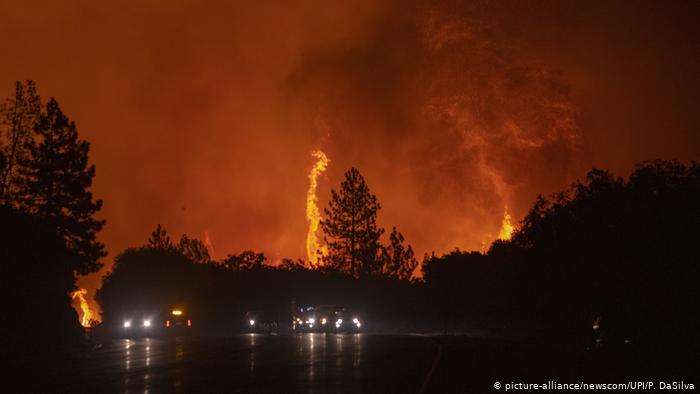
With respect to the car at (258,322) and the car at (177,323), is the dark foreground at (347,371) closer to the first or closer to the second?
the car at (177,323)

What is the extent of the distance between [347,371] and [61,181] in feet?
173

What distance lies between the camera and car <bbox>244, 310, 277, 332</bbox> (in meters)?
69.4

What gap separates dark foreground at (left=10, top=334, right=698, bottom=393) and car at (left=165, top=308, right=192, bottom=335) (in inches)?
1240

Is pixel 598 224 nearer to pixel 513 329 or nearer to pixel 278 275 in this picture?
pixel 513 329

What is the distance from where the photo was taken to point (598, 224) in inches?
2041

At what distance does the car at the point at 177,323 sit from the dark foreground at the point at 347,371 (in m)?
31.5

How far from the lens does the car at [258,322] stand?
6944 centimetres

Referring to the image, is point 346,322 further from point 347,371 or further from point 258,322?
point 347,371

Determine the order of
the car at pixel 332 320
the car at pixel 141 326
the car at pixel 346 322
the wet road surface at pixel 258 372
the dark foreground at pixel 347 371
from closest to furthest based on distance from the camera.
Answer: the wet road surface at pixel 258 372, the dark foreground at pixel 347 371, the car at pixel 141 326, the car at pixel 332 320, the car at pixel 346 322

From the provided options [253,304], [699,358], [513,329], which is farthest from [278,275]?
[699,358]

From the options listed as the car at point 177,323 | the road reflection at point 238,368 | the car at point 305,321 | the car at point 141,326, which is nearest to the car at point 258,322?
the car at point 305,321

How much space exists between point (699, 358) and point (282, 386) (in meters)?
14.0

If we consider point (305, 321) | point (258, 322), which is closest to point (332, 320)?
point (305, 321)

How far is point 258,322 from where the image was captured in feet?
230
